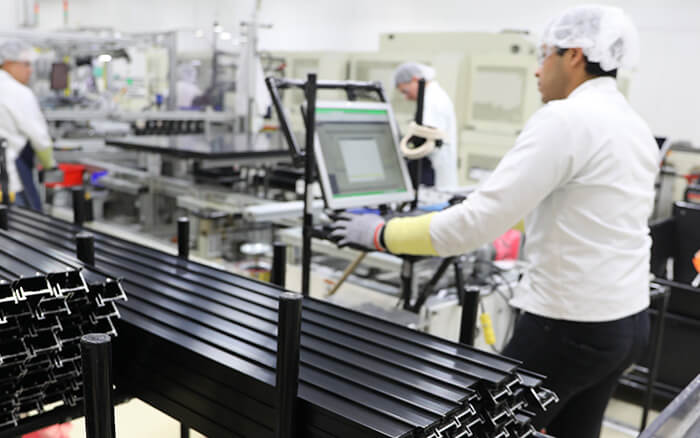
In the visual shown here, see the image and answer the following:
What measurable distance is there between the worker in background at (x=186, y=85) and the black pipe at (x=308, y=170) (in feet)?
15.2

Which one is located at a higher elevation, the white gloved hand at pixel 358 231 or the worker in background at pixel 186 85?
the worker in background at pixel 186 85

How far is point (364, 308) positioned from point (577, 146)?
88 cm

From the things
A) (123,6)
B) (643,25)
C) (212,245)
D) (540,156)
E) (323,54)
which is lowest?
(212,245)

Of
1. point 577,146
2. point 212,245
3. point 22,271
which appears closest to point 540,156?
point 577,146

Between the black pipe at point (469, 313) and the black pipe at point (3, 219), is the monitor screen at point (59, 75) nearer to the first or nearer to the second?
the black pipe at point (3, 219)

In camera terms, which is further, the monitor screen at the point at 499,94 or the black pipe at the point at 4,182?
the monitor screen at the point at 499,94

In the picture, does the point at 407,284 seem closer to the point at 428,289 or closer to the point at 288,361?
the point at 428,289

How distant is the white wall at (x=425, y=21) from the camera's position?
5.17 metres

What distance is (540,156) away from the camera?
4.10 ft

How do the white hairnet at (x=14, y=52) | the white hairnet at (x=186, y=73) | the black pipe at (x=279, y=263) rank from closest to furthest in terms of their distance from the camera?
1. the black pipe at (x=279, y=263)
2. the white hairnet at (x=14, y=52)
3. the white hairnet at (x=186, y=73)

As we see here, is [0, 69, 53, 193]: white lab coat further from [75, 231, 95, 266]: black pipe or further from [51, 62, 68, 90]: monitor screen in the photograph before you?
[75, 231, 95, 266]: black pipe

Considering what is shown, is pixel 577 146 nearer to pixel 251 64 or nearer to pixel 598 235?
pixel 598 235

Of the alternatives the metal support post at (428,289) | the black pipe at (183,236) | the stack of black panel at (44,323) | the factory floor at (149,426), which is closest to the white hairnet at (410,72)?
the metal support post at (428,289)

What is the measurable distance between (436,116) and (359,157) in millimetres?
1849
